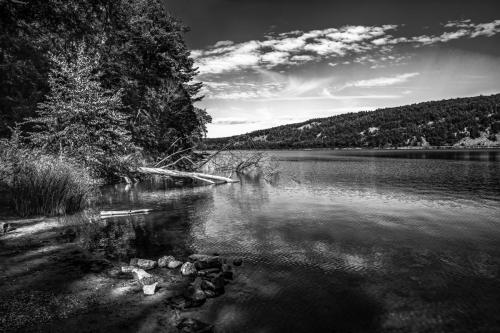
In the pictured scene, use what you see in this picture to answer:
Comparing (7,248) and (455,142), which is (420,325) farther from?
(455,142)

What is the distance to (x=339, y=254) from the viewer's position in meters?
10.4

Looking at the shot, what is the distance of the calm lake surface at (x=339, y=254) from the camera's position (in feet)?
21.7

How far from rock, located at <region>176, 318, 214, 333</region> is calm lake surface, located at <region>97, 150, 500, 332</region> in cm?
30

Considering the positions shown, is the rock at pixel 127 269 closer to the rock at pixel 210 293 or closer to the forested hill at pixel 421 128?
the rock at pixel 210 293

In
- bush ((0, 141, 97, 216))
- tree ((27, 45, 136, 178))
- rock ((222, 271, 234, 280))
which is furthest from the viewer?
tree ((27, 45, 136, 178))

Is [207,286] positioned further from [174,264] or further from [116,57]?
[116,57]

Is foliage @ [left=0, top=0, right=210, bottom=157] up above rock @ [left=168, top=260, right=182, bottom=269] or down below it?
above

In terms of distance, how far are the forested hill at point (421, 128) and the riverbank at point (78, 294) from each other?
110 metres

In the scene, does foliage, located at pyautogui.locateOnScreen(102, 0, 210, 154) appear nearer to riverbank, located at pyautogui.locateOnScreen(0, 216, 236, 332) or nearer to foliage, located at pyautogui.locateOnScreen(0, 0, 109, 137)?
foliage, located at pyautogui.locateOnScreen(0, 0, 109, 137)

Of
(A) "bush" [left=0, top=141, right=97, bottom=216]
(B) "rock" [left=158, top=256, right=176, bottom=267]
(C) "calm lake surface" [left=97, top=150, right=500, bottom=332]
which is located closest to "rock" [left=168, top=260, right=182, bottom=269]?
(B) "rock" [left=158, top=256, right=176, bottom=267]

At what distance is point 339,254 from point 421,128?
167006 millimetres

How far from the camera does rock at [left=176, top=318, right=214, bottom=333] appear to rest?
5.82 meters

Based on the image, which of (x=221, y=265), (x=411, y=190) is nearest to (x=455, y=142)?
(x=411, y=190)

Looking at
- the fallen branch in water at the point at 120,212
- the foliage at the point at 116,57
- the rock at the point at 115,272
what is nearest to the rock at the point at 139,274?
the rock at the point at 115,272
